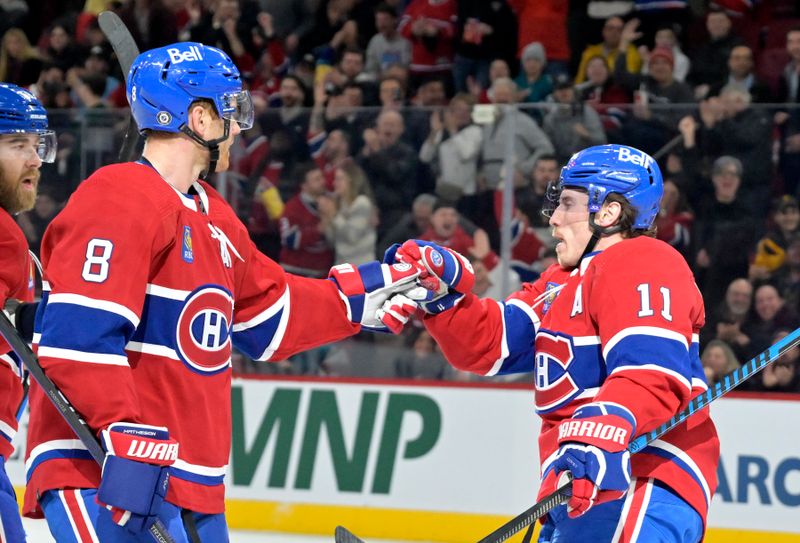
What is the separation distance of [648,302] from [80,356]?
3.56 ft

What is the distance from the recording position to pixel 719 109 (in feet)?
18.4

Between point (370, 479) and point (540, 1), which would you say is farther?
point (540, 1)

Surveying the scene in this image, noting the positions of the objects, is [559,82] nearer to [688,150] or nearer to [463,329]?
[688,150]

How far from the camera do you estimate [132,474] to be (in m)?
2.27

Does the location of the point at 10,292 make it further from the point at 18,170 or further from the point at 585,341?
the point at 585,341

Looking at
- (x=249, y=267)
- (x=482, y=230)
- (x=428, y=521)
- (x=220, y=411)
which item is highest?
(x=249, y=267)

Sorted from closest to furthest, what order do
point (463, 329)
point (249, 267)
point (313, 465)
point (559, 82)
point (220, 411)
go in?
point (220, 411) < point (249, 267) < point (463, 329) < point (313, 465) < point (559, 82)

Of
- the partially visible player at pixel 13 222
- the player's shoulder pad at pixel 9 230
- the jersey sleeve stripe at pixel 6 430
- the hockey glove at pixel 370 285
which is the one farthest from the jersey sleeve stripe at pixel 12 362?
Result: the hockey glove at pixel 370 285

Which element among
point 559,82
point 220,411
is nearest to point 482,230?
point 559,82

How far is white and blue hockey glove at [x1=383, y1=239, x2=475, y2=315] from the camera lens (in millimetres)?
3156

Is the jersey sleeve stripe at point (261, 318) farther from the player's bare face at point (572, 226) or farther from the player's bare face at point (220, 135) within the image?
the player's bare face at point (572, 226)

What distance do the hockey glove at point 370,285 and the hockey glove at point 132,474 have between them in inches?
34.5

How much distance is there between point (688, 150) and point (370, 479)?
198 centimetres

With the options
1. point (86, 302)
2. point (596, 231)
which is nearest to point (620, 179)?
point (596, 231)
